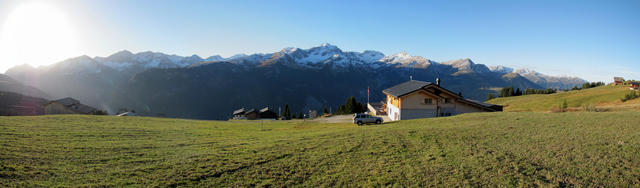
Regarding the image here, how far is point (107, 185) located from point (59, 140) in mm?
10618

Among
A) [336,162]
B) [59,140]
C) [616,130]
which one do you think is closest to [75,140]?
[59,140]

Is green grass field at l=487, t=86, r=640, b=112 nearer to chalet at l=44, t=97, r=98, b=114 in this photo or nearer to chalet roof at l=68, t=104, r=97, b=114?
chalet roof at l=68, t=104, r=97, b=114

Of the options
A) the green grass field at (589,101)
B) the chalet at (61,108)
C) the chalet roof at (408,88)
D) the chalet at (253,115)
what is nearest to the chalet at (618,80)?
the green grass field at (589,101)

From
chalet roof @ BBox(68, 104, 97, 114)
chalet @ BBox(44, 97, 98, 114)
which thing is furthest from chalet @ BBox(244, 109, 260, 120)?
chalet @ BBox(44, 97, 98, 114)

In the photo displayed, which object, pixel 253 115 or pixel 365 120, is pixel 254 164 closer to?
pixel 365 120

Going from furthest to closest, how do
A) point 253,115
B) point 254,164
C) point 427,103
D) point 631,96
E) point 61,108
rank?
point 253,115 → point 61,108 → point 631,96 → point 427,103 → point 254,164

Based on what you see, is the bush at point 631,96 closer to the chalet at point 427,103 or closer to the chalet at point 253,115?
the chalet at point 427,103

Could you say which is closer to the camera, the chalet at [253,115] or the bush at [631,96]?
the bush at [631,96]

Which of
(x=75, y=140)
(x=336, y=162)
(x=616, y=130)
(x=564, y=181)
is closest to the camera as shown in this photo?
(x=564, y=181)

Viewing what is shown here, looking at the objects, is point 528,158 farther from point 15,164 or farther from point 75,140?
point 75,140

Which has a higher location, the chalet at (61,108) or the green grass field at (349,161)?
the chalet at (61,108)

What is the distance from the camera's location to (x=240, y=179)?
30.7 ft

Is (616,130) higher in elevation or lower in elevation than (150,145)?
higher

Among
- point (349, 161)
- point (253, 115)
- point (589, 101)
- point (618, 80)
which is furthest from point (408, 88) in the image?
point (618, 80)
